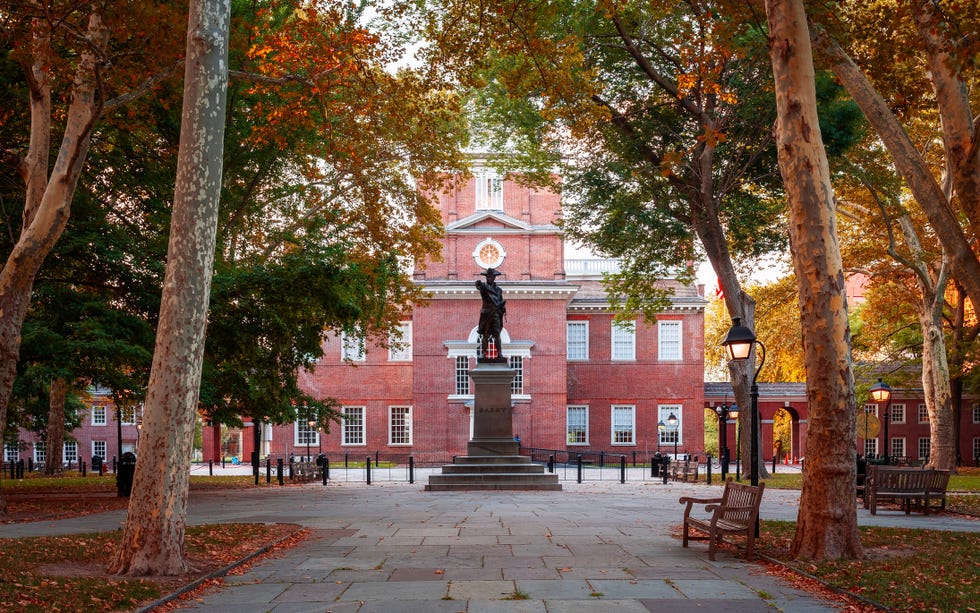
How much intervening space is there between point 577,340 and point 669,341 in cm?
466

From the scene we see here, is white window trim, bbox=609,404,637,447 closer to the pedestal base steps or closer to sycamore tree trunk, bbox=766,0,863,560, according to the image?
the pedestal base steps

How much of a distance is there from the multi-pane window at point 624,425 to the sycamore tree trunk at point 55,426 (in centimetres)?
2527

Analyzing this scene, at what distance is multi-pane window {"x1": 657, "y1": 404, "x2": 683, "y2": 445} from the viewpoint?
4559 centimetres

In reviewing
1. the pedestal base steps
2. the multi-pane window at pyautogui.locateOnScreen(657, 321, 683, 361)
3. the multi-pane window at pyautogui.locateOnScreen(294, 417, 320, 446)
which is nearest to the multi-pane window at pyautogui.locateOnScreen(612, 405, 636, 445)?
the multi-pane window at pyautogui.locateOnScreen(657, 321, 683, 361)

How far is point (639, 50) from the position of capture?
22.2m

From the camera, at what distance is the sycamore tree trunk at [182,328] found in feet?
28.0

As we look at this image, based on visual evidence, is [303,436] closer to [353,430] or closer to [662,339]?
[353,430]

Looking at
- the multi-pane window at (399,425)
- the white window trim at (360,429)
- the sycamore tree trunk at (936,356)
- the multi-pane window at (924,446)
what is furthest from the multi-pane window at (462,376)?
the multi-pane window at (924,446)

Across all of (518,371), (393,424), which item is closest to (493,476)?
A: (518,371)

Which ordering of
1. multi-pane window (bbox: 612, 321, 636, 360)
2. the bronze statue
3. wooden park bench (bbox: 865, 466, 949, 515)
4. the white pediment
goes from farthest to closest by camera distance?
multi-pane window (bbox: 612, 321, 636, 360) < the white pediment < the bronze statue < wooden park bench (bbox: 865, 466, 949, 515)

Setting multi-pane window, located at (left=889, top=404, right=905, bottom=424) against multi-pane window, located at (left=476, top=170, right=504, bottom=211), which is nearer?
multi-pane window, located at (left=476, top=170, right=504, bottom=211)

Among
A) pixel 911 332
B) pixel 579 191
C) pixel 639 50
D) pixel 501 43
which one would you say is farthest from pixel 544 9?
pixel 911 332

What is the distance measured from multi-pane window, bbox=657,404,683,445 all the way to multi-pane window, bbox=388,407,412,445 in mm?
12435

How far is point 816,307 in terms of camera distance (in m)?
9.58
